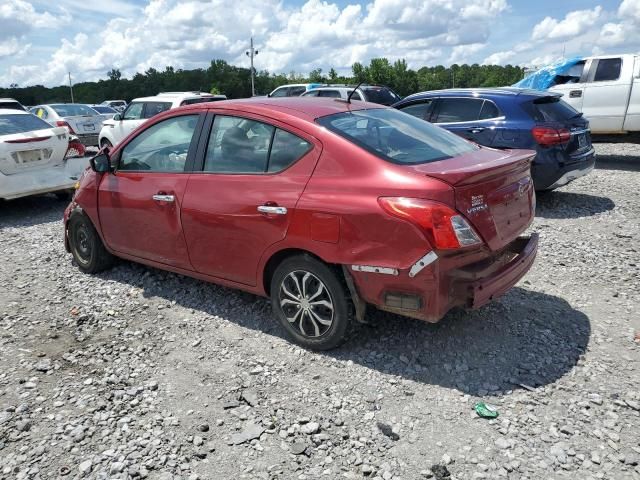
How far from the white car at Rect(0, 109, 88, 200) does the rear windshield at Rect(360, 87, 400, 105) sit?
7149 millimetres

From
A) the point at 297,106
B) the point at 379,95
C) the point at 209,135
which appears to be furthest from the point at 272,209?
the point at 379,95

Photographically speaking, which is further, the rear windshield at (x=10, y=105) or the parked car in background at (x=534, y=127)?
the rear windshield at (x=10, y=105)

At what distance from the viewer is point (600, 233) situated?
20.5ft

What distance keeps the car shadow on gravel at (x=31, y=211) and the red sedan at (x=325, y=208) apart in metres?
3.99

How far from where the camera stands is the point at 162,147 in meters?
4.61

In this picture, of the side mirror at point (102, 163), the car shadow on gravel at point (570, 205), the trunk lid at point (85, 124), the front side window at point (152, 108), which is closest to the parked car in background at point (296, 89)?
the front side window at point (152, 108)

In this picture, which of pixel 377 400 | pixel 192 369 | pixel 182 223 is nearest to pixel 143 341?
pixel 192 369

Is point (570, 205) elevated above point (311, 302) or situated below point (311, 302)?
below

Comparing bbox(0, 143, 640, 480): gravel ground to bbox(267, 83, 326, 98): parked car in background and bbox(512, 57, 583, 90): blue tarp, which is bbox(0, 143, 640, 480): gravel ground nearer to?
bbox(512, 57, 583, 90): blue tarp

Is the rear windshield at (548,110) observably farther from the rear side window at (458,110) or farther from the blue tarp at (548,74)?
the blue tarp at (548,74)

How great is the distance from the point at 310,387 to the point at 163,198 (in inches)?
79.8

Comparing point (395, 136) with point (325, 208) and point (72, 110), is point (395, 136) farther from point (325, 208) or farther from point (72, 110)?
point (72, 110)

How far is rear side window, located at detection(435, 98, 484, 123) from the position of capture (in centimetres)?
763

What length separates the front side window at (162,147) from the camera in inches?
171
